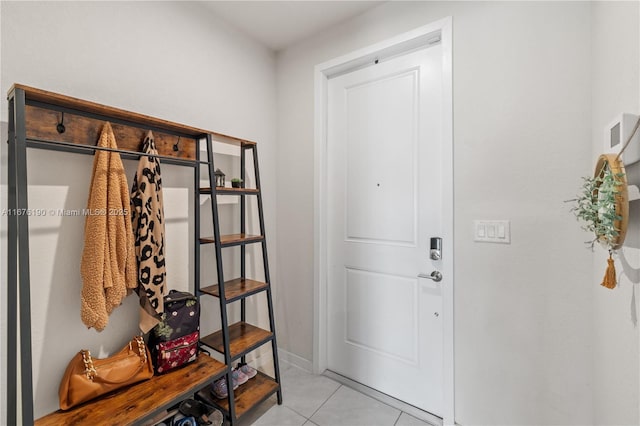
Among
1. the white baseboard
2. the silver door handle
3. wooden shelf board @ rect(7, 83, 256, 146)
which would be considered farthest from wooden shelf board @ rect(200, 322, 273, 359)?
wooden shelf board @ rect(7, 83, 256, 146)

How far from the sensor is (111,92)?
1452 millimetres

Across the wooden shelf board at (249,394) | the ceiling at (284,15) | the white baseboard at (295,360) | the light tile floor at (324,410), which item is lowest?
the light tile floor at (324,410)

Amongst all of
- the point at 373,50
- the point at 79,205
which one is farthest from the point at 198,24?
the point at 79,205

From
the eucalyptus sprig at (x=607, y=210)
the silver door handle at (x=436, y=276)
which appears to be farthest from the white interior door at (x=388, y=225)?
the eucalyptus sprig at (x=607, y=210)

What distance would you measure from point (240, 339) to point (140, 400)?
602 mm

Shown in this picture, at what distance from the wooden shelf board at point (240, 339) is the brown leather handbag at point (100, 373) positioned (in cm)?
37

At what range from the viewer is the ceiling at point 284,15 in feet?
6.02

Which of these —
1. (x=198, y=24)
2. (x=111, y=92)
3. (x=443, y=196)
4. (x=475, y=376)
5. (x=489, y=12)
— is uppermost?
(x=198, y=24)

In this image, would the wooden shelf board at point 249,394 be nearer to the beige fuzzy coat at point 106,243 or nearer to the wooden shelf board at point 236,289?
the wooden shelf board at point 236,289

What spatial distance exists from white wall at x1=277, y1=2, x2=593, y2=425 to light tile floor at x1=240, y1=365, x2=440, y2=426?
442mm

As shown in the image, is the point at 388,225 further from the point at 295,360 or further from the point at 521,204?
the point at 295,360

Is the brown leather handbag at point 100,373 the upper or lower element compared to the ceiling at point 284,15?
lower

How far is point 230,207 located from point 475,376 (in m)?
1.82

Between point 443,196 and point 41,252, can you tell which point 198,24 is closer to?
point 41,252
